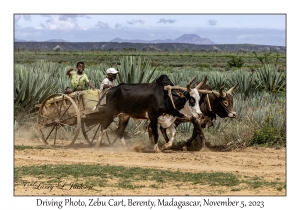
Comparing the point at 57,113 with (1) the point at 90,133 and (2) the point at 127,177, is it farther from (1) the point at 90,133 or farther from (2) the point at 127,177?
(2) the point at 127,177

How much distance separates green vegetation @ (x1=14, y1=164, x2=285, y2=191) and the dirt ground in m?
0.25

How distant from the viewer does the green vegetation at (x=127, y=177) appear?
35.6ft

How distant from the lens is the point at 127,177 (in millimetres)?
11352

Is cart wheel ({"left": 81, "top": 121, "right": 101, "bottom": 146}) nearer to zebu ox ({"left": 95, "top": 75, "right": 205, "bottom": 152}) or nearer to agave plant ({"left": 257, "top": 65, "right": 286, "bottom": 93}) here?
zebu ox ({"left": 95, "top": 75, "right": 205, "bottom": 152})

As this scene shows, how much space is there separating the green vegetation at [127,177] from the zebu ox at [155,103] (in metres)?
2.32

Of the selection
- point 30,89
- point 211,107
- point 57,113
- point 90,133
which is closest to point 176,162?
point 211,107

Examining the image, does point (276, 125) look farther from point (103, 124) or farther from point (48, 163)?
point (48, 163)

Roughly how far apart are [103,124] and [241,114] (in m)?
4.60

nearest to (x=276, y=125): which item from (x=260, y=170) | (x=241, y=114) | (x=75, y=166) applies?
(x=241, y=114)

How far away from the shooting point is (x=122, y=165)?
41.5 ft

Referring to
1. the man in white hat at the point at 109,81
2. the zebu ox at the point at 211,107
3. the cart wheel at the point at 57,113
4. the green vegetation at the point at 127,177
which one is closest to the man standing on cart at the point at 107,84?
the man in white hat at the point at 109,81

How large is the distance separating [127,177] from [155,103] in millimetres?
3233

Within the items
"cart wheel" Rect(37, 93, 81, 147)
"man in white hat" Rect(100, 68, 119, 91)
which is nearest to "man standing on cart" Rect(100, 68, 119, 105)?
"man in white hat" Rect(100, 68, 119, 91)

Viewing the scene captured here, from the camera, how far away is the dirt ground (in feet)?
33.9
